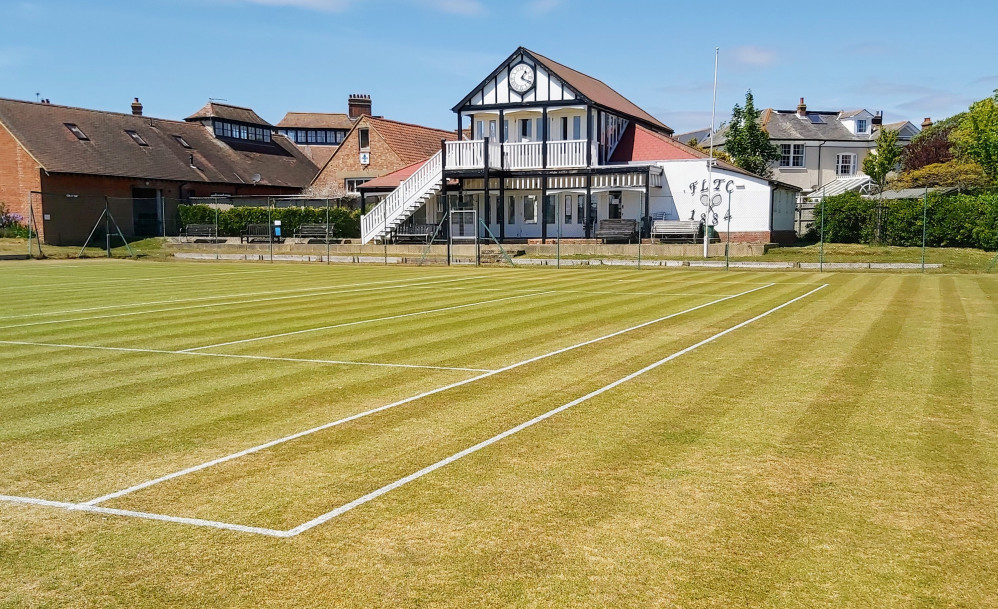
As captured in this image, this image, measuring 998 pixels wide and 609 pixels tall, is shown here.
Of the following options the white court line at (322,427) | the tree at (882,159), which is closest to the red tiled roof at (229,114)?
the tree at (882,159)

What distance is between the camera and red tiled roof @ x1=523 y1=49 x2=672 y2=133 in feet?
143

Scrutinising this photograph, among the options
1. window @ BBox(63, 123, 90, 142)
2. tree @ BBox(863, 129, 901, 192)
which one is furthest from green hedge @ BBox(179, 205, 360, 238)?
tree @ BBox(863, 129, 901, 192)

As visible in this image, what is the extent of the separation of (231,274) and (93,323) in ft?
49.1

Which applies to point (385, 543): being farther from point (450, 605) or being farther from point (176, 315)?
point (176, 315)

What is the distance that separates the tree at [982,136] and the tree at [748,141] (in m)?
14.0

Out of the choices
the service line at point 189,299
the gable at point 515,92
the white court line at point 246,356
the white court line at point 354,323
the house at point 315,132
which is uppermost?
the house at point 315,132

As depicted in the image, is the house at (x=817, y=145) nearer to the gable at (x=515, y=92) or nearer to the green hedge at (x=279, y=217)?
the gable at (x=515, y=92)

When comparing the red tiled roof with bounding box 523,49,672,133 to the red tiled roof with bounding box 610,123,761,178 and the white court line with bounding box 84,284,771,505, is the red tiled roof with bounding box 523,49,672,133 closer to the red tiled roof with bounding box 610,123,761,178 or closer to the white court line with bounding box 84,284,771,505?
the red tiled roof with bounding box 610,123,761,178

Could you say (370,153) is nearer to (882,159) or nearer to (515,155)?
(515,155)

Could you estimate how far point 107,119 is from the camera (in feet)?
184

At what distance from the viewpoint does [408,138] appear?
5966 cm

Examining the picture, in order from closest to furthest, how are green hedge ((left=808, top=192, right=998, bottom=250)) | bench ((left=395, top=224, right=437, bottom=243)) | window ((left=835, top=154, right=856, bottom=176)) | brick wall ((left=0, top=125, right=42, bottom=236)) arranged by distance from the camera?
green hedge ((left=808, top=192, right=998, bottom=250)) → bench ((left=395, top=224, right=437, bottom=243)) → brick wall ((left=0, top=125, right=42, bottom=236)) → window ((left=835, top=154, right=856, bottom=176))

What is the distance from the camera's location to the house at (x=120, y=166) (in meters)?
47.5

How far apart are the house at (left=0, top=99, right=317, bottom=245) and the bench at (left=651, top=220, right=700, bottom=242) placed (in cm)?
3085
